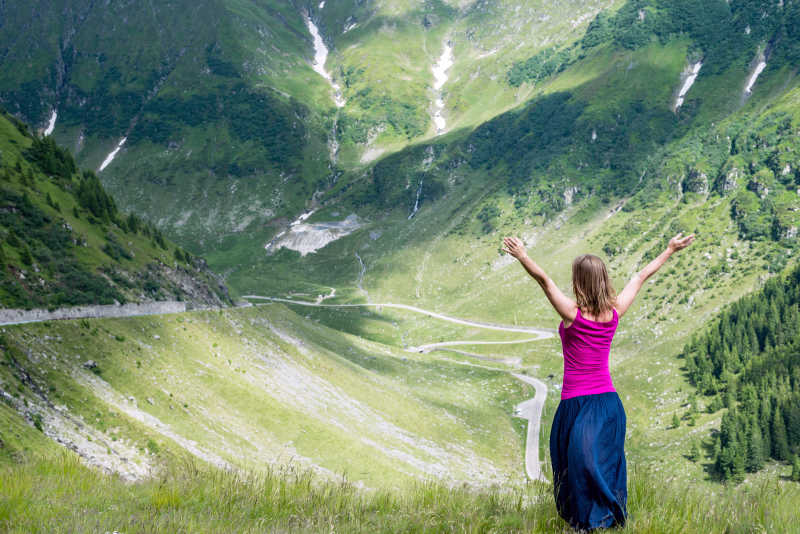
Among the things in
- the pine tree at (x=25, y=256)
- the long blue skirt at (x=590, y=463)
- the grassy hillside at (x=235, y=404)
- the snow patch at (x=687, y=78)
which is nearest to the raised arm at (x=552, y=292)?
the long blue skirt at (x=590, y=463)

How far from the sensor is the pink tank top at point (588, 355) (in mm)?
6570

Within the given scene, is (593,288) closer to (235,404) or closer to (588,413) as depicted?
(588,413)

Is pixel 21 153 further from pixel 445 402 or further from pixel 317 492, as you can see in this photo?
pixel 317 492

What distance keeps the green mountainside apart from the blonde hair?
135 feet

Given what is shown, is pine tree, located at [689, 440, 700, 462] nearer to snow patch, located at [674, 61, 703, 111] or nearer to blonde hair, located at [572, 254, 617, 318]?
blonde hair, located at [572, 254, 617, 318]

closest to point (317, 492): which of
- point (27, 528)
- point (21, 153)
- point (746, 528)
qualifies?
point (27, 528)

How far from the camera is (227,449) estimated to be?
3409cm

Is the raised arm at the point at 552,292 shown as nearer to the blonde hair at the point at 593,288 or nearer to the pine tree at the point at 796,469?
the blonde hair at the point at 593,288

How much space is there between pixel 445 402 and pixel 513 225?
360ft

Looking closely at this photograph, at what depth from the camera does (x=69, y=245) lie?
47.6 m

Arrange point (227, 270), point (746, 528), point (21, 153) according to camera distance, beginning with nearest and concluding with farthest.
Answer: point (746, 528), point (21, 153), point (227, 270)

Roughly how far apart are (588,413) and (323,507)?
11.4 feet

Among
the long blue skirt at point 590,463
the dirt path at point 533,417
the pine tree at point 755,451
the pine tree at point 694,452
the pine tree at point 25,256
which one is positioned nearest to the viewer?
the long blue skirt at point 590,463

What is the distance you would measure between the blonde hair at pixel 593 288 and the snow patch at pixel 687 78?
208273mm
